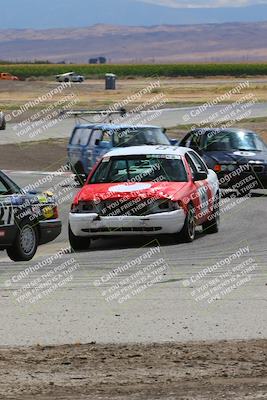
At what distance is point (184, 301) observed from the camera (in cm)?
1132

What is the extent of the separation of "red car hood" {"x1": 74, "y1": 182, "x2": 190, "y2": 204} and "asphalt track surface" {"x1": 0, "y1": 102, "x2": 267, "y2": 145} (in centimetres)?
2965

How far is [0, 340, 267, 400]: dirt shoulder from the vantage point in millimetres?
7230

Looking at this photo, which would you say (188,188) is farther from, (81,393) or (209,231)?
(81,393)

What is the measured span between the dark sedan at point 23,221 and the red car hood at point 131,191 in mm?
962

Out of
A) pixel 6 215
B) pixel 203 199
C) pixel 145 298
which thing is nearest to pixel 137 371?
pixel 145 298

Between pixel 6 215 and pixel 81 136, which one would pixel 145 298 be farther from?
pixel 81 136

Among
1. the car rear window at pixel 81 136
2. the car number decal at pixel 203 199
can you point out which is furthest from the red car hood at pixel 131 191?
the car rear window at pixel 81 136

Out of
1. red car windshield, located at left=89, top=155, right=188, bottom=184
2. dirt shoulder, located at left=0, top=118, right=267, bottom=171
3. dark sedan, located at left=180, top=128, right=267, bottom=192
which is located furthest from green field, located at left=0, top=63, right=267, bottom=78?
red car windshield, located at left=89, top=155, right=188, bottom=184

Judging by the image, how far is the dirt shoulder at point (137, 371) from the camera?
723 centimetres

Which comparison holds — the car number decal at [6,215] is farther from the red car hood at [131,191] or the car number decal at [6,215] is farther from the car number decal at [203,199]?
the car number decal at [203,199]

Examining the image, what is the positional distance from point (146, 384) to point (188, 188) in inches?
426

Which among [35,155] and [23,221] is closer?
[23,221]

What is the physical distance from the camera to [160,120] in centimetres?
5725

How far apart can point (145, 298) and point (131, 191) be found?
6.14 metres
